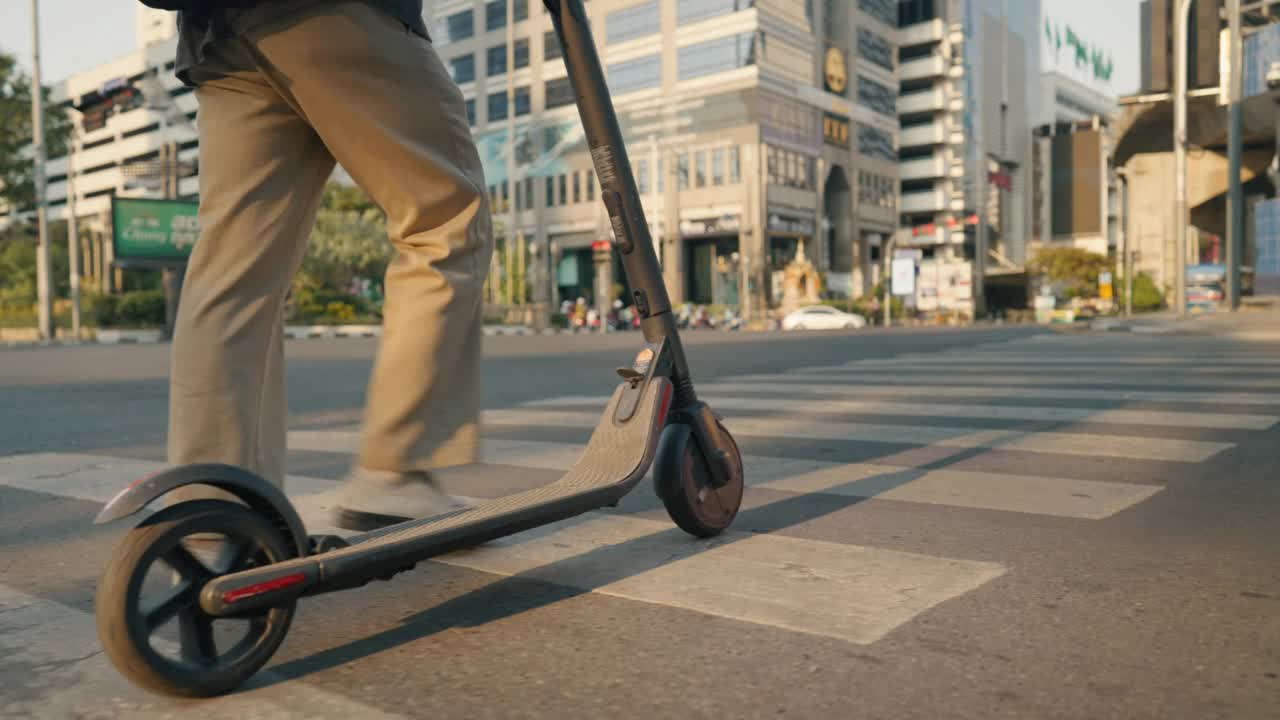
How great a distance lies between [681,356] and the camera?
2.81 metres

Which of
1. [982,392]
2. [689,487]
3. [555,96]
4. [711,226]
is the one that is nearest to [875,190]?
[711,226]

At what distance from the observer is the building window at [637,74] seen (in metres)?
66.6

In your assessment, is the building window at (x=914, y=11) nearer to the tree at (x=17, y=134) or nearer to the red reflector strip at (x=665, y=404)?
the tree at (x=17, y=134)

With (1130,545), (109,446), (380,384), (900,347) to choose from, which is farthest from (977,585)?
(900,347)

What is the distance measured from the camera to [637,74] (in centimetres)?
6788

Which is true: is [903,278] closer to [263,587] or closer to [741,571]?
[741,571]

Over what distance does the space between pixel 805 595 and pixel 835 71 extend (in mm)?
72793

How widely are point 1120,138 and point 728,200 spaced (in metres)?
24.6

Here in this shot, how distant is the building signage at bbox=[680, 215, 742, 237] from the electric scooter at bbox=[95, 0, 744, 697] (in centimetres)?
6109

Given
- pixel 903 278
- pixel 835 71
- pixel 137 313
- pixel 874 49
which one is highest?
pixel 874 49

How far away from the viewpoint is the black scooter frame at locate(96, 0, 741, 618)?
5.85 ft

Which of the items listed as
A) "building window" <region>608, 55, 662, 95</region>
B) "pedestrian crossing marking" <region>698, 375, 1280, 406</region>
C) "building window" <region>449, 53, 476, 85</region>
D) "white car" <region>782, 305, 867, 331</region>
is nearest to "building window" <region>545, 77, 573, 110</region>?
"building window" <region>608, 55, 662, 95</region>

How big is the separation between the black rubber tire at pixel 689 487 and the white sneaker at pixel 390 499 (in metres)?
0.63

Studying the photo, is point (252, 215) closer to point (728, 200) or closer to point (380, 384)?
point (380, 384)
